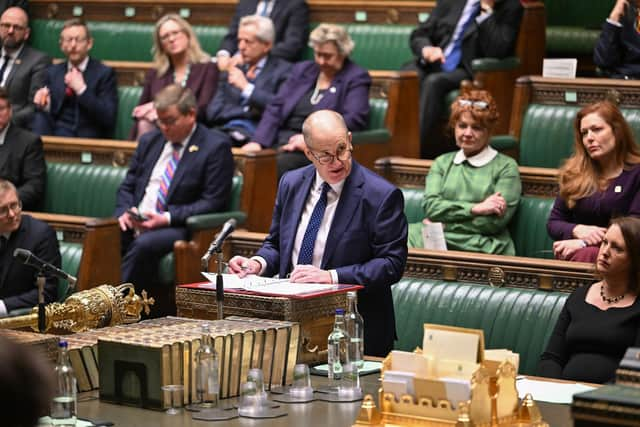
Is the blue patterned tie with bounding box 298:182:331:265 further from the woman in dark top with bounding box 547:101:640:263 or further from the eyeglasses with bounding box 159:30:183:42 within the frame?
the eyeglasses with bounding box 159:30:183:42

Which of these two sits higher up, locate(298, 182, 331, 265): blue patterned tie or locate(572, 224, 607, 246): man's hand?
locate(298, 182, 331, 265): blue patterned tie

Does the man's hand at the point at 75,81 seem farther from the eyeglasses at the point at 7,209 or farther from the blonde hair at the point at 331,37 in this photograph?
the eyeglasses at the point at 7,209

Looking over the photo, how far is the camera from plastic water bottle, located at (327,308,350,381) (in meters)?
3.44

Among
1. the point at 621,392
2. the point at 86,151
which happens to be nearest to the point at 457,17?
the point at 86,151

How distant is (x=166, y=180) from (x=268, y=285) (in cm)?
256

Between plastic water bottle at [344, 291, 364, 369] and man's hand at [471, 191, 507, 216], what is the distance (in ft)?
6.24

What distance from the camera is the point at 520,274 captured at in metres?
4.57

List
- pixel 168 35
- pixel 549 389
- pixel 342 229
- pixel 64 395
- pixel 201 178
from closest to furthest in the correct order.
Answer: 1. pixel 64 395
2. pixel 549 389
3. pixel 342 229
4. pixel 201 178
5. pixel 168 35

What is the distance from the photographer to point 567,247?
4.93 metres

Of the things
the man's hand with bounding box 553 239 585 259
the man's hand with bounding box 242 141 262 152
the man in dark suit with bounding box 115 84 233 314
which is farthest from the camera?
the man's hand with bounding box 242 141 262 152

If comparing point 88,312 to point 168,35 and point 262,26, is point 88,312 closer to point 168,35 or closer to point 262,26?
point 262,26

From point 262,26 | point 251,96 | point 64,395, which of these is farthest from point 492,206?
point 64,395

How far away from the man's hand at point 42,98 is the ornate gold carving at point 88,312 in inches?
152

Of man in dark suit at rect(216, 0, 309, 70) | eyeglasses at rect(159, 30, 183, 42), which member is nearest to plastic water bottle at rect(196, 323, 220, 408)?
eyeglasses at rect(159, 30, 183, 42)
